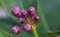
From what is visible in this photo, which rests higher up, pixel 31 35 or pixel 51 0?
pixel 51 0

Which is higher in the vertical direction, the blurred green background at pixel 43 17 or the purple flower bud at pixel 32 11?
the purple flower bud at pixel 32 11

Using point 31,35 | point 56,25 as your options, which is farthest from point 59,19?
point 31,35

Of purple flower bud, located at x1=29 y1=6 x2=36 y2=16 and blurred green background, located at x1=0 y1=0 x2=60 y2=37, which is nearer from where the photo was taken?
purple flower bud, located at x1=29 y1=6 x2=36 y2=16

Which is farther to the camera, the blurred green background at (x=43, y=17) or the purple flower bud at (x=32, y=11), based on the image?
the blurred green background at (x=43, y=17)

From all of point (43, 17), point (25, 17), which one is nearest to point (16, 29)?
point (25, 17)

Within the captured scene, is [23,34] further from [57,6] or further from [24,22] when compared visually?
[57,6]

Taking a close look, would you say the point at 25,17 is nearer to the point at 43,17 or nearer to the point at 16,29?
the point at 16,29

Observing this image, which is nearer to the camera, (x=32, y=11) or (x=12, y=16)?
(x=32, y=11)

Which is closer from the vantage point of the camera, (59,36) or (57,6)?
(59,36)

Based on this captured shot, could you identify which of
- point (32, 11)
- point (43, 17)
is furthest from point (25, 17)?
point (43, 17)

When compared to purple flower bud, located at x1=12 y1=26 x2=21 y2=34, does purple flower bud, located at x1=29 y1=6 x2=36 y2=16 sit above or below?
above

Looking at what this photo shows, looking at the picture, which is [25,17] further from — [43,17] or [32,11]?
[43,17]
